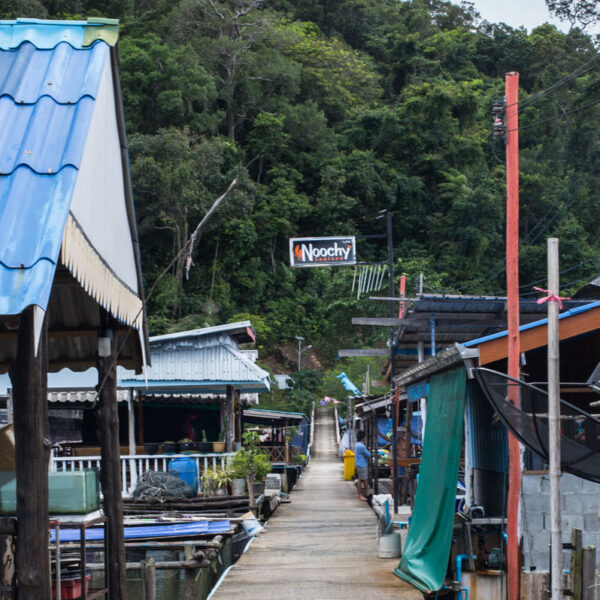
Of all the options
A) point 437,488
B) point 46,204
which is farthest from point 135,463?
point 46,204

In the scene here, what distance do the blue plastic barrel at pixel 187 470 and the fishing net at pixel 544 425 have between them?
9736 millimetres

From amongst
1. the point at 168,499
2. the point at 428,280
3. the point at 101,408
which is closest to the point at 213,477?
the point at 168,499

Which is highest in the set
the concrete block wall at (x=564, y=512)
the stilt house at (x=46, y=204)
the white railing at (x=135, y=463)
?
the stilt house at (x=46, y=204)

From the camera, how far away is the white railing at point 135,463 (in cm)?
1561

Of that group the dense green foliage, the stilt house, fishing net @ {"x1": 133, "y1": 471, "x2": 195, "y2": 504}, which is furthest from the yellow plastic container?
the stilt house

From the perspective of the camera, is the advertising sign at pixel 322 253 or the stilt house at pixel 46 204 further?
the advertising sign at pixel 322 253

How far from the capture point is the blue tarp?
1242 centimetres

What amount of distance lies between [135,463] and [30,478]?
1216cm

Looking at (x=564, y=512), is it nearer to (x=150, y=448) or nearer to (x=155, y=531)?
(x=155, y=531)

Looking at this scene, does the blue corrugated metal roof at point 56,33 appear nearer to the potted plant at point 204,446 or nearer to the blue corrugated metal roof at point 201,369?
the blue corrugated metal roof at point 201,369

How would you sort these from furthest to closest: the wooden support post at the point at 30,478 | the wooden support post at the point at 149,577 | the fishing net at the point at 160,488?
the fishing net at the point at 160,488 → the wooden support post at the point at 149,577 → the wooden support post at the point at 30,478

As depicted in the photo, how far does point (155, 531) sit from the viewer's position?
499 inches

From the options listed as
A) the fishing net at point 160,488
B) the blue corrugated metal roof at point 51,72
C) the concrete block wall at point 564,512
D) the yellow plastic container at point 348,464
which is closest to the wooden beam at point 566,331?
the concrete block wall at point 564,512

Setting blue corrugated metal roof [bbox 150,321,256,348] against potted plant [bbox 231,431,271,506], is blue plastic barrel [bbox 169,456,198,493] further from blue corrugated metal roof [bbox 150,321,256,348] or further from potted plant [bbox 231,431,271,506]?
blue corrugated metal roof [bbox 150,321,256,348]
